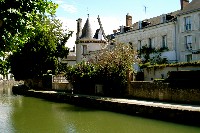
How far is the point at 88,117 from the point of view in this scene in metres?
23.8

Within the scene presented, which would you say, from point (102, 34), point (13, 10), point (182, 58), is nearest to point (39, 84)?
point (102, 34)

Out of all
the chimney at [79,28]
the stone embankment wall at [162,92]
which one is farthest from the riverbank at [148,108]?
the chimney at [79,28]

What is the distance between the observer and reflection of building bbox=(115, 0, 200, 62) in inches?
1545

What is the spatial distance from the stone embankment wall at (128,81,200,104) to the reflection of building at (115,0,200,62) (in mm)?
12310

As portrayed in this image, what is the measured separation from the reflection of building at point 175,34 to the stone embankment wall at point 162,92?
12.3 metres

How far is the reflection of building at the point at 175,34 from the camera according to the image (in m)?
39.2

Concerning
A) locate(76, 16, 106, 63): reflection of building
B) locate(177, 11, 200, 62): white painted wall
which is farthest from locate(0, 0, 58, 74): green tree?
locate(76, 16, 106, 63): reflection of building

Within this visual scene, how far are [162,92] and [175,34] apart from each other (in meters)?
16.8

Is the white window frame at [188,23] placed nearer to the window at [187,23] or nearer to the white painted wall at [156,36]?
the window at [187,23]

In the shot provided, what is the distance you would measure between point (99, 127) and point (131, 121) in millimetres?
2745

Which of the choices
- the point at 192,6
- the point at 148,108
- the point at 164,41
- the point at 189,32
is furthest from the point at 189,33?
the point at 148,108

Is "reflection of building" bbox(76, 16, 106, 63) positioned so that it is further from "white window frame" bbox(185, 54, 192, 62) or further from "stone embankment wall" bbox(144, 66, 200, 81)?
"stone embankment wall" bbox(144, 66, 200, 81)

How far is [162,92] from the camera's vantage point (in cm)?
2655

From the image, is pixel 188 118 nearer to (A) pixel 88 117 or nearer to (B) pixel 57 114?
(A) pixel 88 117
